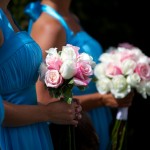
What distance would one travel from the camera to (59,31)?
307cm

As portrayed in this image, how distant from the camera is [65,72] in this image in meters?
2.44

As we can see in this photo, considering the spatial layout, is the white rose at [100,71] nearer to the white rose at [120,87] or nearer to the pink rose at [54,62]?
the white rose at [120,87]

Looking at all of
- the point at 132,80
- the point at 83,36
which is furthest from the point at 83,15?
the point at 132,80

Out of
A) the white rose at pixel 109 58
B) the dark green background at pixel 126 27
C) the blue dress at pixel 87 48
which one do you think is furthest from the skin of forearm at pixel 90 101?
the dark green background at pixel 126 27

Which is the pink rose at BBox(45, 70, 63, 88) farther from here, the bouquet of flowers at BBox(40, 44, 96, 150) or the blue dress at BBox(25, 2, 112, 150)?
the blue dress at BBox(25, 2, 112, 150)

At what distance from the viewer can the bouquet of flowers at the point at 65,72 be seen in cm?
246

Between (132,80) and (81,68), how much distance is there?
75 cm

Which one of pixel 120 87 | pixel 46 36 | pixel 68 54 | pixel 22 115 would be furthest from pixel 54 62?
pixel 120 87

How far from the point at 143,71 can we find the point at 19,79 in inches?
40.9

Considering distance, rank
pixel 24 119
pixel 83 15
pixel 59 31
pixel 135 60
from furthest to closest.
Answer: pixel 83 15, pixel 135 60, pixel 59 31, pixel 24 119

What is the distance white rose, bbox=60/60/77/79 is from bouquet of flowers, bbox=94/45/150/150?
2.59 feet

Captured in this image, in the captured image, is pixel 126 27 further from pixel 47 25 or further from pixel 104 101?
pixel 47 25

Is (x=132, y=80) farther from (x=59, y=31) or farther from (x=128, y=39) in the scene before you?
(x=128, y=39)

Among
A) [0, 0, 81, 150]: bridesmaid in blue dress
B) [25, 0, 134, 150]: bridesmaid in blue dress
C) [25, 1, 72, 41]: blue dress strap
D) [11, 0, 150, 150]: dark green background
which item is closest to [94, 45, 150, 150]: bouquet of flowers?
[25, 0, 134, 150]: bridesmaid in blue dress
